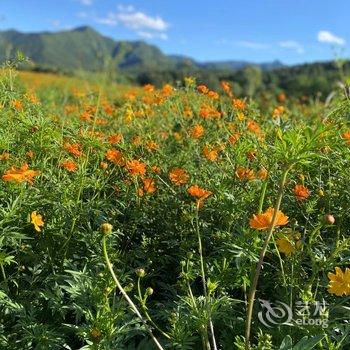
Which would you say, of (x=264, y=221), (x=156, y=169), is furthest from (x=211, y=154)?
(x=264, y=221)

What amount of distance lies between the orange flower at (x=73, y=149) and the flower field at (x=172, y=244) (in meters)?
0.01

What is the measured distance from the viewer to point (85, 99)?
4.74 meters

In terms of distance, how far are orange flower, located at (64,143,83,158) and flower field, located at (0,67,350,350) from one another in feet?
0.04

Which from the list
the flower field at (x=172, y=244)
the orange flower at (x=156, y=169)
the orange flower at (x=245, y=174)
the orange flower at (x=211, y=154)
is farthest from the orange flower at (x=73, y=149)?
the orange flower at (x=245, y=174)

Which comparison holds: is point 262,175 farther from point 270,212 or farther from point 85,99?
point 85,99

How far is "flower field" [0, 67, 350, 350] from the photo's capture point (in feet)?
5.70

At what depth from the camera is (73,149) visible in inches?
92.9

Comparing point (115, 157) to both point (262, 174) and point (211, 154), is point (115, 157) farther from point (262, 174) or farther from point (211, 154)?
point (262, 174)

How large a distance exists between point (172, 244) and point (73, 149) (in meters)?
0.65

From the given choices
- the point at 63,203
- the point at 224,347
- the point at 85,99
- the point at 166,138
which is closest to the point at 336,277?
the point at 224,347

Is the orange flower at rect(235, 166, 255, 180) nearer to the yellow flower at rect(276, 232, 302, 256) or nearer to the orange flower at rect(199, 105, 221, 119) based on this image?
the yellow flower at rect(276, 232, 302, 256)

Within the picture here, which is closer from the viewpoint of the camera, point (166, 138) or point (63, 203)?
point (63, 203)

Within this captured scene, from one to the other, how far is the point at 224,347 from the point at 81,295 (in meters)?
0.57

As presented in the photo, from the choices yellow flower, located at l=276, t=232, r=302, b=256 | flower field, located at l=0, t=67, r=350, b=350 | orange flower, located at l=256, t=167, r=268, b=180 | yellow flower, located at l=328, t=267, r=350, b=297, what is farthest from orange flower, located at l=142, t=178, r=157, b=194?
yellow flower, located at l=328, t=267, r=350, b=297
